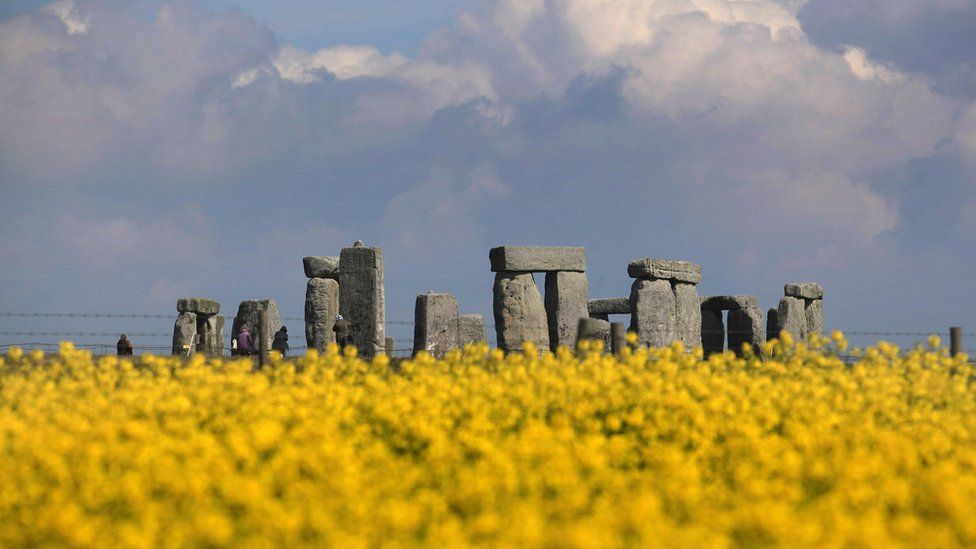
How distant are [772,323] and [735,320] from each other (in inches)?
77.8

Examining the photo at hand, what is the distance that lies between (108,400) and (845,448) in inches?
256

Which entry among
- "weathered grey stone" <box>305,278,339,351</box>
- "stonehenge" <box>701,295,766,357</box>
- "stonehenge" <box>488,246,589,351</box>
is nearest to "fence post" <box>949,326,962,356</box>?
"stonehenge" <box>488,246,589,351</box>

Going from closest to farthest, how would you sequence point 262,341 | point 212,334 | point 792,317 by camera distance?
point 262,341, point 792,317, point 212,334

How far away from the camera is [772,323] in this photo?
2978 cm

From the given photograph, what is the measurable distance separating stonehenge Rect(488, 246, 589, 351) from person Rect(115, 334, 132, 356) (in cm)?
887

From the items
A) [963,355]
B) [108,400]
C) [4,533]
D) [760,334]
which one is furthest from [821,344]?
[760,334]

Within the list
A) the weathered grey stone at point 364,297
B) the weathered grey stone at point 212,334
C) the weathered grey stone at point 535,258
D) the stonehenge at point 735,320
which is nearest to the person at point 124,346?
the weathered grey stone at point 212,334

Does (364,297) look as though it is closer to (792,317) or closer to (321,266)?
(321,266)

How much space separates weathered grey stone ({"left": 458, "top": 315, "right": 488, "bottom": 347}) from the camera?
25.5 metres

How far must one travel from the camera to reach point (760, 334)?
28.0 metres

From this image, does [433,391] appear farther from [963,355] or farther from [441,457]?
[963,355]

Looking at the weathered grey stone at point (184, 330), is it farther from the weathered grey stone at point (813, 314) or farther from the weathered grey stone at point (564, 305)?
the weathered grey stone at point (813, 314)

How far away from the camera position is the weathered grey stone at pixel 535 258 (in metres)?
22.6

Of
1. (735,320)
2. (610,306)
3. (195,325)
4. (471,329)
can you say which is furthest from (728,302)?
(195,325)
